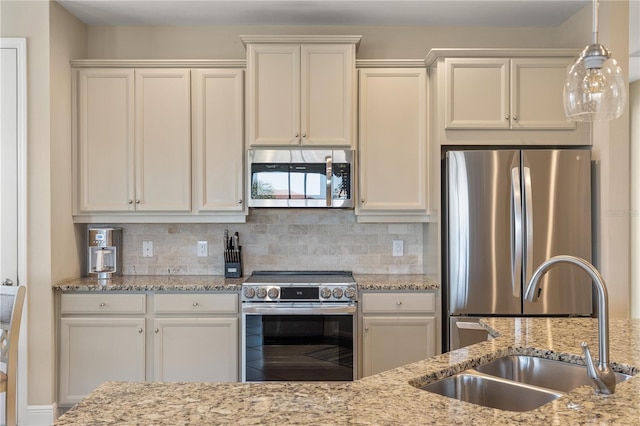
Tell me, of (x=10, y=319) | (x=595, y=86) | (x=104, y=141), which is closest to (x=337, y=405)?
(x=595, y=86)

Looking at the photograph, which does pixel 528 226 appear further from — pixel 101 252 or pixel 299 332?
pixel 101 252

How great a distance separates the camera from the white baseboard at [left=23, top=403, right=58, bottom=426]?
322 centimetres

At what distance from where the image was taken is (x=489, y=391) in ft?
5.05

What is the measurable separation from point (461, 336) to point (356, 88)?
1777mm

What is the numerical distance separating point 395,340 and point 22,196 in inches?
100

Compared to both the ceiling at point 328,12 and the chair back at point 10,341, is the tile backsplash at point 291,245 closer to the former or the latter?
the chair back at point 10,341

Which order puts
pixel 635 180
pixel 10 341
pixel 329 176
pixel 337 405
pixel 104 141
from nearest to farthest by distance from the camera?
Result: pixel 337 405 < pixel 10 341 < pixel 329 176 < pixel 104 141 < pixel 635 180

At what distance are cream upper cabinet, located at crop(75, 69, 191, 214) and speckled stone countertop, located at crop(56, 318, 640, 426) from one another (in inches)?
89.5

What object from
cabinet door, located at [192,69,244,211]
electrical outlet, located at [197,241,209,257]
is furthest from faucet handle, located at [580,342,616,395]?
electrical outlet, located at [197,241,209,257]

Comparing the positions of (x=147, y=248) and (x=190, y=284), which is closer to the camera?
(x=190, y=284)

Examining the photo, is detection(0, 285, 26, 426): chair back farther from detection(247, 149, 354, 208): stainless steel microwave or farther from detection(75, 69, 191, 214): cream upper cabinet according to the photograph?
detection(247, 149, 354, 208): stainless steel microwave

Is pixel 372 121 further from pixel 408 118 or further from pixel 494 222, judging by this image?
pixel 494 222

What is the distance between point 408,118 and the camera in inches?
137

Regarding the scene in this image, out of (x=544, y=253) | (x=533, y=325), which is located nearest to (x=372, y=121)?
(x=544, y=253)
